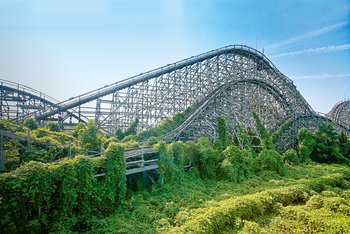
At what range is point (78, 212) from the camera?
7859mm

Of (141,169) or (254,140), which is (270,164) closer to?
(254,140)

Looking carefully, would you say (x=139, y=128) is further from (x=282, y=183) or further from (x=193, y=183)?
(x=282, y=183)

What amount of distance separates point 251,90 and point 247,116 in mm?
4458

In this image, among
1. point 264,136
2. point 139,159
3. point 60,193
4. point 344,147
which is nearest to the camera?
point 60,193

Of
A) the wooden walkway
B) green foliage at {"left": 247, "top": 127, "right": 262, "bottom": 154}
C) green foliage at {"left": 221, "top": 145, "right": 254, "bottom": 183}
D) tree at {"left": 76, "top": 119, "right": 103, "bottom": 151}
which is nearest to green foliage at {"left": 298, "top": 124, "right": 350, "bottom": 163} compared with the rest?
green foliage at {"left": 247, "top": 127, "right": 262, "bottom": 154}

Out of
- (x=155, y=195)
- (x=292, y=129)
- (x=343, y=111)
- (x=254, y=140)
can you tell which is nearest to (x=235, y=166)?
(x=155, y=195)

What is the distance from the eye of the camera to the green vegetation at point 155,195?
22.9 ft

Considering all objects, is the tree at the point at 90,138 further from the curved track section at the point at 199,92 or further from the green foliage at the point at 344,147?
the green foliage at the point at 344,147

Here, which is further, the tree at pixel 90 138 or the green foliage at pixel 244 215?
the tree at pixel 90 138

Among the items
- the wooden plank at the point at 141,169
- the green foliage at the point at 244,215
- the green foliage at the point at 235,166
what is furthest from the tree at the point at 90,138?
the green foliage at the point at 235,166

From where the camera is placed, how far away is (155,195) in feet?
34.6

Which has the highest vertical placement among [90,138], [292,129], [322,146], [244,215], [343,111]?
[343,111]

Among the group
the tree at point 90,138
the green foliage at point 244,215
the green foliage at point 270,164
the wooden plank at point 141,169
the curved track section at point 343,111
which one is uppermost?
the curved track section at point 343,111

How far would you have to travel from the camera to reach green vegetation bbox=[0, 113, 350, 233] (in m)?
6.98
